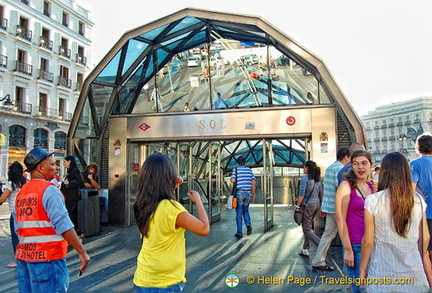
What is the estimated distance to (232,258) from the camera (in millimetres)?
5969

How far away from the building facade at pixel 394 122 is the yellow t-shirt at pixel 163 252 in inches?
2648

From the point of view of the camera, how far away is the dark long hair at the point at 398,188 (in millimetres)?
2465

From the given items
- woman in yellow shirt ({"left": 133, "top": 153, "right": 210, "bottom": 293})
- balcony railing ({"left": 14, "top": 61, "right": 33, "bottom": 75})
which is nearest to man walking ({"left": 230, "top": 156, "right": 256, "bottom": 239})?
woman in yellow shirt ({"left": 133, "top": 153, "right": 210, "bottom": 293})

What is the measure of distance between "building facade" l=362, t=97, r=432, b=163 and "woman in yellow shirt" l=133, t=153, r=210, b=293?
67222mm

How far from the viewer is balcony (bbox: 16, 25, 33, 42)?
30272mm

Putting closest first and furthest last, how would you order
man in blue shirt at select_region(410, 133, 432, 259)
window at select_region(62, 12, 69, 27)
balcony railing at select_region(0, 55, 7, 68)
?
man in blue shirt at select_region(410, 133, 432, 259) → balcony railing at select_region(0, 55, 7, 68) → window at select_region(62, 12, 69, 27)

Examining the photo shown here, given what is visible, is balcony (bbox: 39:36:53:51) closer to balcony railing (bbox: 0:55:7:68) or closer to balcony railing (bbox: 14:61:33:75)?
balcony railing (bbox: 14:61:33:75)

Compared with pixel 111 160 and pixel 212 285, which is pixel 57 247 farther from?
pixel 111 160

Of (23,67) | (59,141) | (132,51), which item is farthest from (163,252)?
(59,141)

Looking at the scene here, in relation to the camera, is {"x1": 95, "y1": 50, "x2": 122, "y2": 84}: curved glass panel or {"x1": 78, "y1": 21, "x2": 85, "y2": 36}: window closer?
{"x1": 95, "y1": 50, "x2": 122, "y2": 84}: curved glass panel

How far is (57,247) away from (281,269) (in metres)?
3.58

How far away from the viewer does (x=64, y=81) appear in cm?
3534

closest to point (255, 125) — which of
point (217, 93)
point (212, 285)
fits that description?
point (217, 93)

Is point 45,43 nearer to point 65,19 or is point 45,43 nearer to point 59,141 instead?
point 65,19
